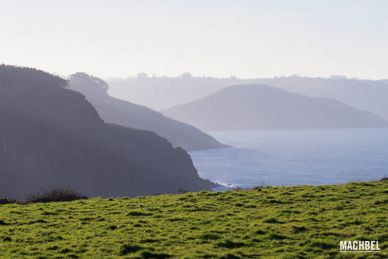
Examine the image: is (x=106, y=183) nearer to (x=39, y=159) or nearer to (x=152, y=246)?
(x=39, y=159)

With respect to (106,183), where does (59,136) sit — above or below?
above

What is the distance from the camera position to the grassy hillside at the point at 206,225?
68.7ft

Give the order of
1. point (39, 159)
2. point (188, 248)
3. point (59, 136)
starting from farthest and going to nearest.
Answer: point (59, 136) → point (39, 159) → point (188, 248)

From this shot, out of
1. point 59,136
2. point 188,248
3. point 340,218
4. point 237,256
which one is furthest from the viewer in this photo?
point 59,136

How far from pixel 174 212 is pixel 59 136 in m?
172

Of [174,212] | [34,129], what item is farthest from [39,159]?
[174,212]

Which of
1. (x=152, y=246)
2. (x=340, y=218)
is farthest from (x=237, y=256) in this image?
(x=340, y=218)

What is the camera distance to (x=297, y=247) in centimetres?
2084

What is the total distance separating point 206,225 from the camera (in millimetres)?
25562

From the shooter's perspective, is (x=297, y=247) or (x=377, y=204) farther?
(x=377, y=204)

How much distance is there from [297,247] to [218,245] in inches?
118

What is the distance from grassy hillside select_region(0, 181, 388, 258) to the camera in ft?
68.7

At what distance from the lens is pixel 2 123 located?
186125 mm

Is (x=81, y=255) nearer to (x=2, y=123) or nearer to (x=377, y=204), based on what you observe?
(x=377, y=204)
